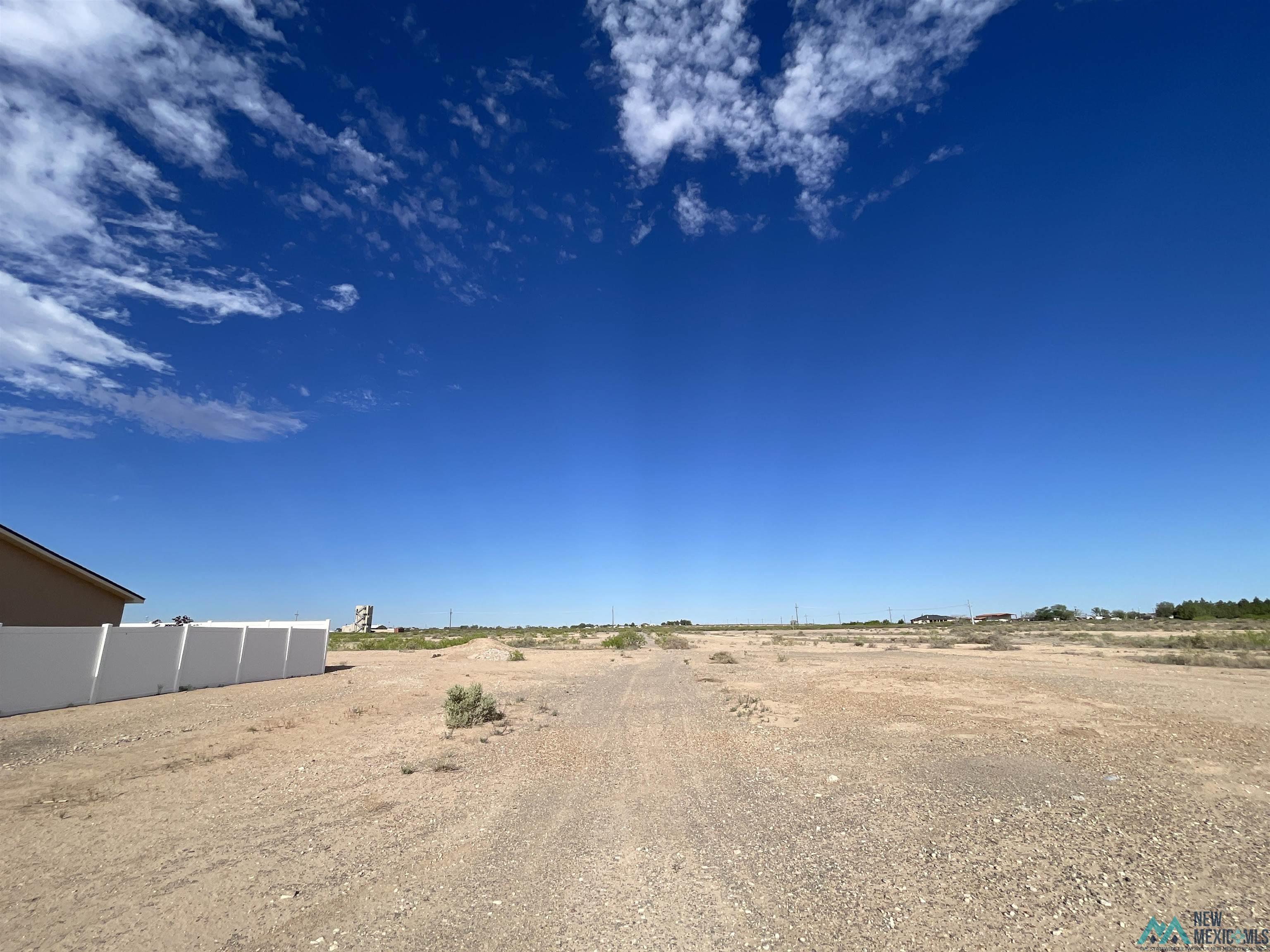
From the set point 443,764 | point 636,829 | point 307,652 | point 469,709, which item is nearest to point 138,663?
point 307,652

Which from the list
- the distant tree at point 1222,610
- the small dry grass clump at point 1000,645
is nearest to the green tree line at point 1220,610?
the distant tree at point 1222,610

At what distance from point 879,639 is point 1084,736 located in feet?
199

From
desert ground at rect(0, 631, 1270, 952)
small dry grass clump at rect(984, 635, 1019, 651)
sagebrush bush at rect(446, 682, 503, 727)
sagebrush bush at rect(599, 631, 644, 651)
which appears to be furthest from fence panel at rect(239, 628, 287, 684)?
small dry grass clump at rect(984, 635, 1019, 651)

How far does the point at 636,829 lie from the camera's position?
24.6 feet

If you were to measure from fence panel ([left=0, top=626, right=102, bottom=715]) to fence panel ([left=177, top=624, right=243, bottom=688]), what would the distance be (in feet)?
12.9

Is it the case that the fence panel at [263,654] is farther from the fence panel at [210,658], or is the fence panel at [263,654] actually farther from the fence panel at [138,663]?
the fence panel at [138,663]

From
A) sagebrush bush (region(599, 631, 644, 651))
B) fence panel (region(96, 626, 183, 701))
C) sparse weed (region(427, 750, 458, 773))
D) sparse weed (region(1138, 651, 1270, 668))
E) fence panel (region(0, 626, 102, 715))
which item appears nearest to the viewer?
sparse weed (region(427, 750, 458, 773))

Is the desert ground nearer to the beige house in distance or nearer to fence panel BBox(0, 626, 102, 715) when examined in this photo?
fence panel BBox(0, 626, 102, 715)

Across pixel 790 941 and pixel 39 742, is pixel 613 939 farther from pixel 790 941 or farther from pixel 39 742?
pixel 39 742

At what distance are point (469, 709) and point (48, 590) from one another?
62.2 ft

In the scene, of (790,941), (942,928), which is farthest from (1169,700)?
(790,941)

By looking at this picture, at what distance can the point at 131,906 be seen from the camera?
5.41 meters

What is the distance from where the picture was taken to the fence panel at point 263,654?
25.3m

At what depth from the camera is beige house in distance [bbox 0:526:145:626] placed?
812 inches
